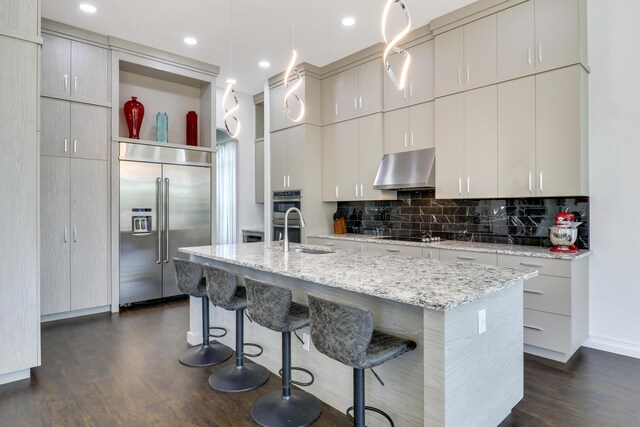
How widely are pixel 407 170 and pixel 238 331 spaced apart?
268 cm

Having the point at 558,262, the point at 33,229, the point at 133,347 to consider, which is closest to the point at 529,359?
the point at 558,262

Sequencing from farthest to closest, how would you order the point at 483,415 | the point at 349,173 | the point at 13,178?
the point at 349,173 < the point at 13,178 < the point at 483,415

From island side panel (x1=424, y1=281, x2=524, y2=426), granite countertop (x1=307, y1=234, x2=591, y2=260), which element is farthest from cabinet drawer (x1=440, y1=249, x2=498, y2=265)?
island side panel (x1=424, y1=281, x2=524, y2=426)

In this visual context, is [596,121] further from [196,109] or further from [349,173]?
[196,109]

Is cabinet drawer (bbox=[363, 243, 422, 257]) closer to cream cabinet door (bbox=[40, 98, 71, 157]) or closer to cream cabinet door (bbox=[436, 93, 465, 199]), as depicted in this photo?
cream cabinet door (bbox=[436, 93, 465, 199])

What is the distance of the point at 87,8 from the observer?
381 cm

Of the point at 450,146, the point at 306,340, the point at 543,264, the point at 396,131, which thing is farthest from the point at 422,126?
the point at 306,340

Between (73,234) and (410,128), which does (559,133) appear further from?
(73,234)

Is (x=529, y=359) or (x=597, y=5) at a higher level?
(x=597, y=5)

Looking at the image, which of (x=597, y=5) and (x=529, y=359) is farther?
(x=597, y=5)

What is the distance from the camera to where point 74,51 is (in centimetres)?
427

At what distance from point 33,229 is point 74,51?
2591 millimetres

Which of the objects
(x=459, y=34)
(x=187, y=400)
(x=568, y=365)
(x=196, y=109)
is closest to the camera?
(x=187, y=400)

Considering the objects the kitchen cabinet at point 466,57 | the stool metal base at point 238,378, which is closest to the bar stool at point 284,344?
the stool metal base at point 238,378
